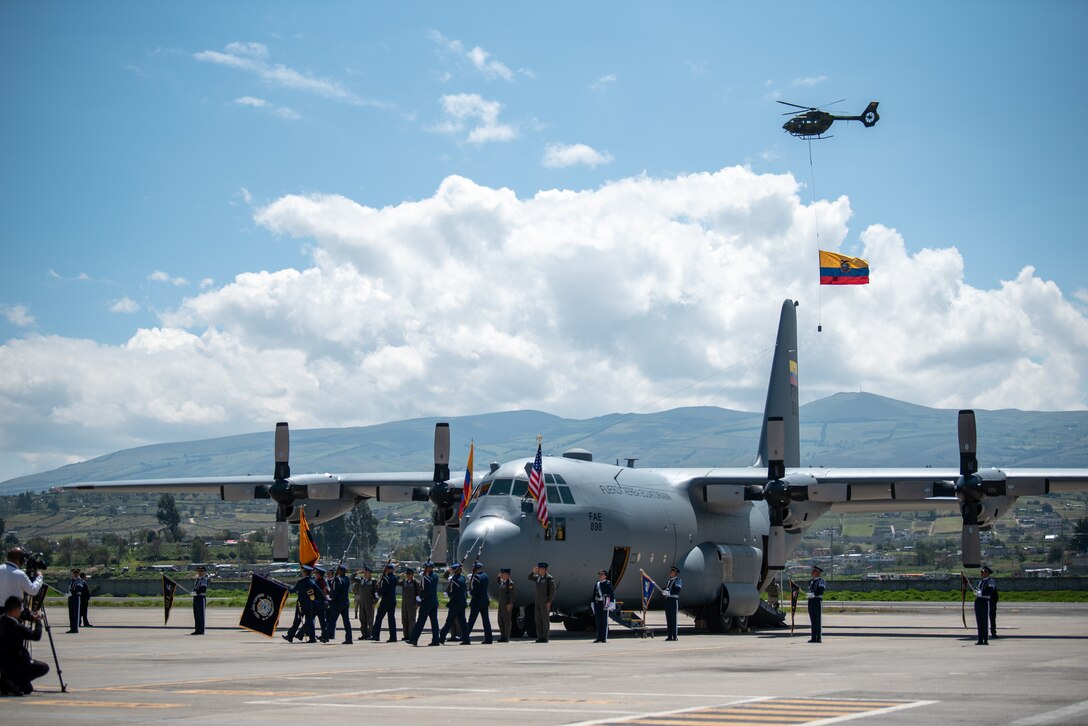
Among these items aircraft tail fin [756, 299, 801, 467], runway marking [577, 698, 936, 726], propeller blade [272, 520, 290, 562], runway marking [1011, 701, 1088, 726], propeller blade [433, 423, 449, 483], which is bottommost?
runway marking [577, 698, 936, 726]

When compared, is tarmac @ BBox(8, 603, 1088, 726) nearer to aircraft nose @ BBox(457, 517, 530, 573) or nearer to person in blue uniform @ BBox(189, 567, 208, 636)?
person in blue uniform @ BBox(189, 567, 208, 636)

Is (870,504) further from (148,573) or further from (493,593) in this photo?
(148,573)

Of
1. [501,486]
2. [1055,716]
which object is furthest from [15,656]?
[501,486]

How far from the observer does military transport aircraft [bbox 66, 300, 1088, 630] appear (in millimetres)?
27016

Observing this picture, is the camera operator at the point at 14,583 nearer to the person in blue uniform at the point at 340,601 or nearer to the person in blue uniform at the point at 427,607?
the person in blue uniform at the point at 427,607

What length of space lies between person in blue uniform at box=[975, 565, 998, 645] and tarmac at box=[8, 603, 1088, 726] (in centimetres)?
53

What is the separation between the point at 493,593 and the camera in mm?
25797

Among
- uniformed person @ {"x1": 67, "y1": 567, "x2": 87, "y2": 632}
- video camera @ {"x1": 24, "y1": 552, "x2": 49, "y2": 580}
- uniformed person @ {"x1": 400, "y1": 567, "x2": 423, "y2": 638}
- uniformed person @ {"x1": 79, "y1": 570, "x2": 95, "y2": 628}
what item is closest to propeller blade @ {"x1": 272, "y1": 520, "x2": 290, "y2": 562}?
uniformed person @ {"x1": 79, "y1": 570, "x2": 95, "y2": 628}

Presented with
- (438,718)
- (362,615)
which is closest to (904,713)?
(438,718)

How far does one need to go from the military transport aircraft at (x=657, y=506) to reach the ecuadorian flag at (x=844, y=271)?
9.56 metres

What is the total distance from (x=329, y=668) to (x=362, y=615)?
960 cm

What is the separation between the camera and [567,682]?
15164 millimetres

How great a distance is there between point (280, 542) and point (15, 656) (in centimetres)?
2092

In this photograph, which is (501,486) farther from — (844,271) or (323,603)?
(844,271)
